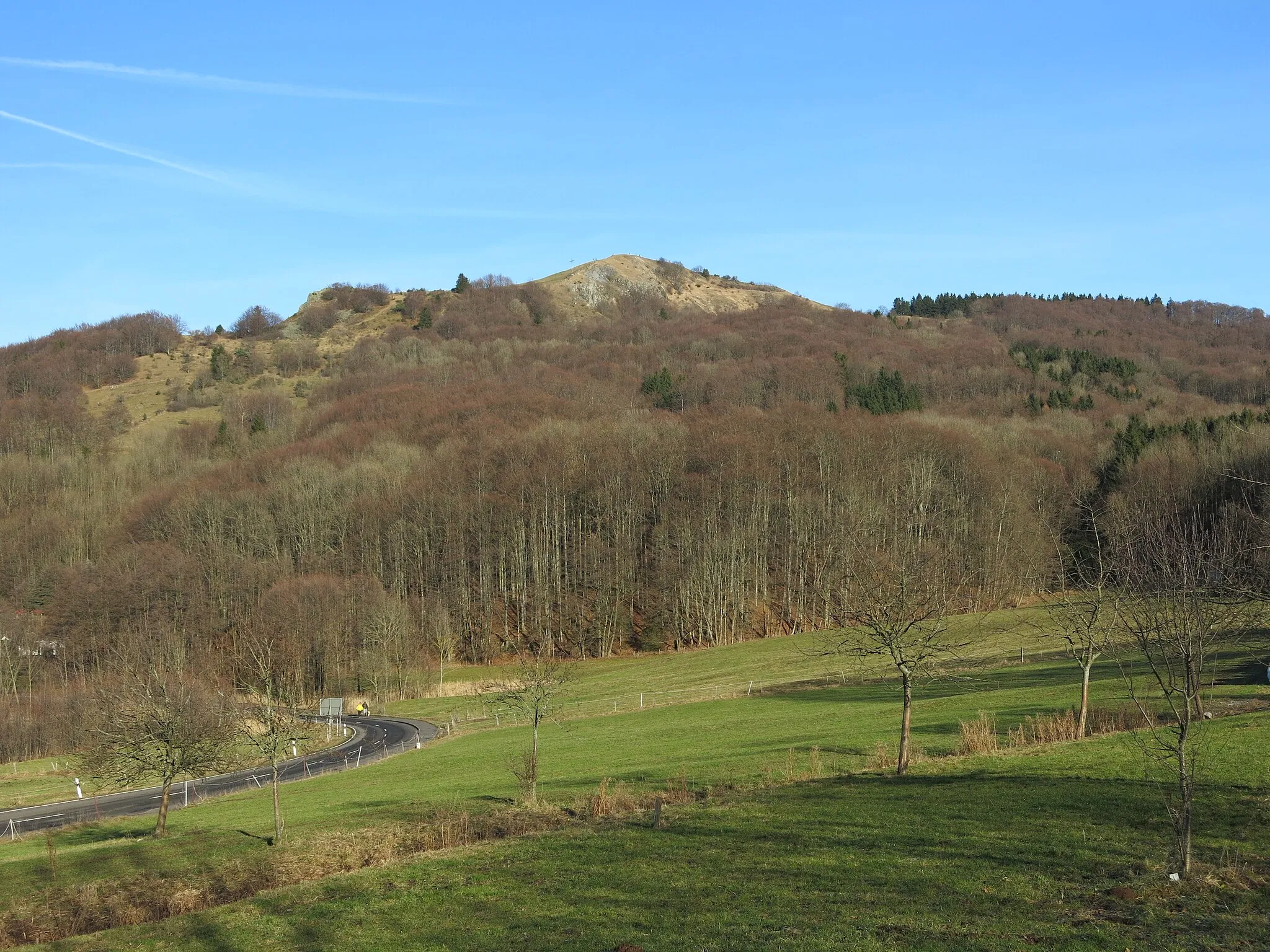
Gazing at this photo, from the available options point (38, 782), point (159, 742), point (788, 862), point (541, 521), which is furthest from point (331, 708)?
point (788, 862)

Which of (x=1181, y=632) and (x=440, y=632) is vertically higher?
(x=1181, y=632)

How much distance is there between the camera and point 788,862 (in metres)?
18.1

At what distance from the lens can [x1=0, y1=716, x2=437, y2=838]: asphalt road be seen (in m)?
40.1

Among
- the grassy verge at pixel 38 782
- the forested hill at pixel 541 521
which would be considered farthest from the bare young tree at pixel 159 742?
the forested hill at pixel 541 521

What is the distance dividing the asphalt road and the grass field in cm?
616

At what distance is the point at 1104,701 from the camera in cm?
3388

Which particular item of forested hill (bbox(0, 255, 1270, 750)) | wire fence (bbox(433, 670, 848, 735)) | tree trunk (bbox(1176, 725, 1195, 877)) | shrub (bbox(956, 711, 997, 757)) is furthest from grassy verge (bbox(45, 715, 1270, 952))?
forested hill (bbox(0, 255, 1270, 750))

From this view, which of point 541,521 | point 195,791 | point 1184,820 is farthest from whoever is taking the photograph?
point 541,521

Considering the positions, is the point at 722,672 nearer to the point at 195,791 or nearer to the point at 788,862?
the point at 195,791

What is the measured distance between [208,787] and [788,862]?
38.3 metres

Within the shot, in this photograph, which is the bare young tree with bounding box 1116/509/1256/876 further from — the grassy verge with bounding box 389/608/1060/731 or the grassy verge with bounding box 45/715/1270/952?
the grassy verge with bounding box 389/608/1060/731

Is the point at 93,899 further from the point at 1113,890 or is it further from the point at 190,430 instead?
the point at 190,430

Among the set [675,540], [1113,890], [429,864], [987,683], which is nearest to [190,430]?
[675,540]

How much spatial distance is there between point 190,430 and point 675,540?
93703 mm
